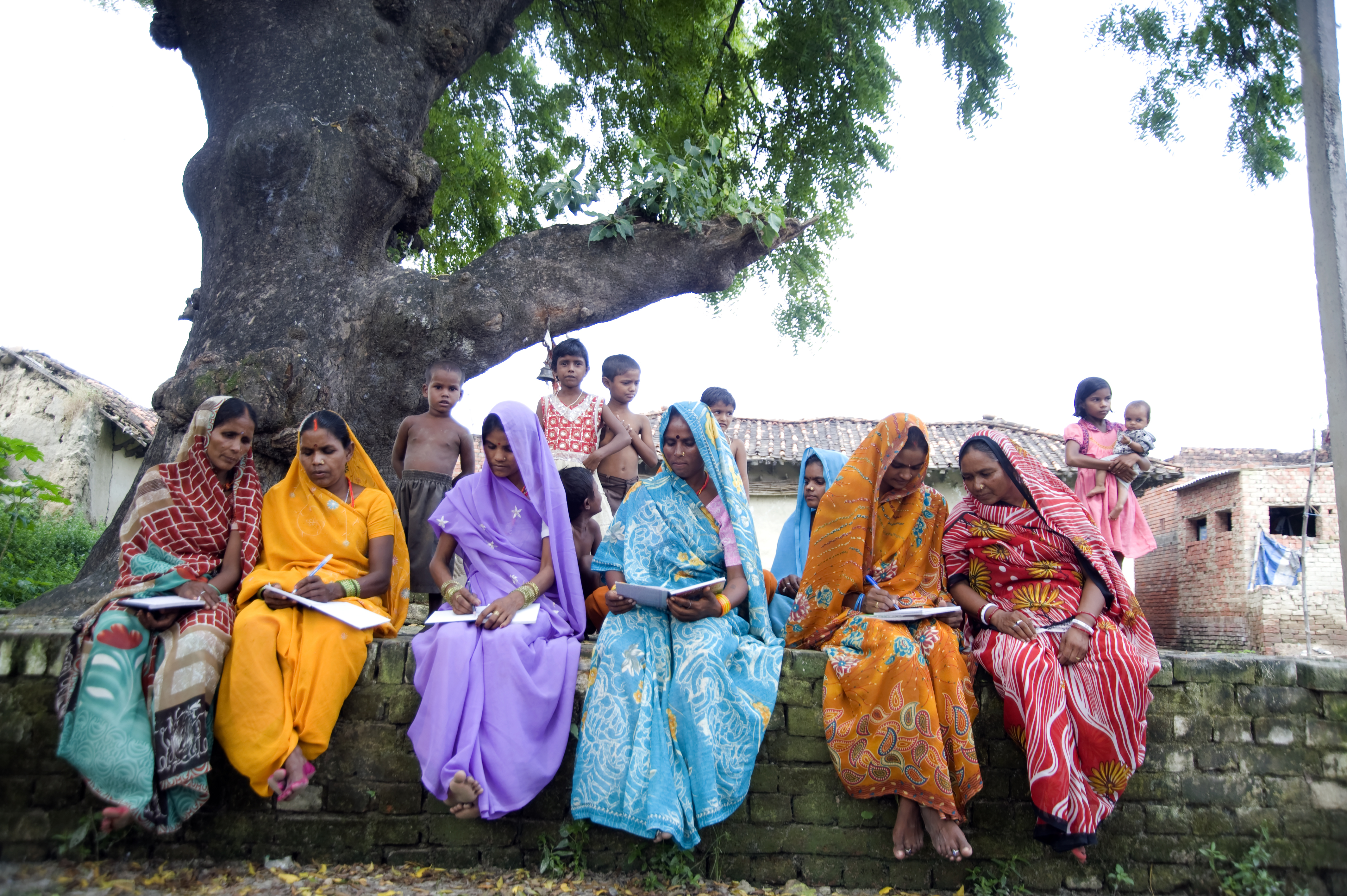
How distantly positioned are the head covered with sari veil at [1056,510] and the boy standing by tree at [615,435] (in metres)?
2.57

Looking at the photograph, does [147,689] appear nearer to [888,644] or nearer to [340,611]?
[340,611]

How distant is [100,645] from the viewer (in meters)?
3.05

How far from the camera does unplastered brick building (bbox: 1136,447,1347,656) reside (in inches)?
543

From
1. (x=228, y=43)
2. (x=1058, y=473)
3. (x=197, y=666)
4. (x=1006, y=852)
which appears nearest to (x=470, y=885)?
(x=197, y=666)

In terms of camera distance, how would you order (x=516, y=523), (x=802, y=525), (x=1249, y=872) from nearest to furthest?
1. (x=1249, y=872)
2. (x=516, y=523)
3. (x=802, y=525)

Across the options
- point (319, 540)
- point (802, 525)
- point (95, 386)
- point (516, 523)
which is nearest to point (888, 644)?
point (802, 525)

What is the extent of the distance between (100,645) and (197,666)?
14.6 inches

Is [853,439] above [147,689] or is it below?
above

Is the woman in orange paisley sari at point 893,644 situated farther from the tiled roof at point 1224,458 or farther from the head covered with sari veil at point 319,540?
the tiled roof at point 1224,458

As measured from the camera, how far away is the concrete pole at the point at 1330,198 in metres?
3.50

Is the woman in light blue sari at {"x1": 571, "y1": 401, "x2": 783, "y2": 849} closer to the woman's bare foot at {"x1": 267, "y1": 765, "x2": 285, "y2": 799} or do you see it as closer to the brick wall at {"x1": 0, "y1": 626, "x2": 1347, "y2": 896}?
the brick wall at {"x1": 0, "y1": 626, "x2": 1347, "y2": 896}

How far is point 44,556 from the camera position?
1170 centimetres

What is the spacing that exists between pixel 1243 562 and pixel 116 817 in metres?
17.1

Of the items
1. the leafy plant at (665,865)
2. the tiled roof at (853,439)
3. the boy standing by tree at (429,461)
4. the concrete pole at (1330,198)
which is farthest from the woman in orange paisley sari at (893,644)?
the tiled roof at (853,439)
